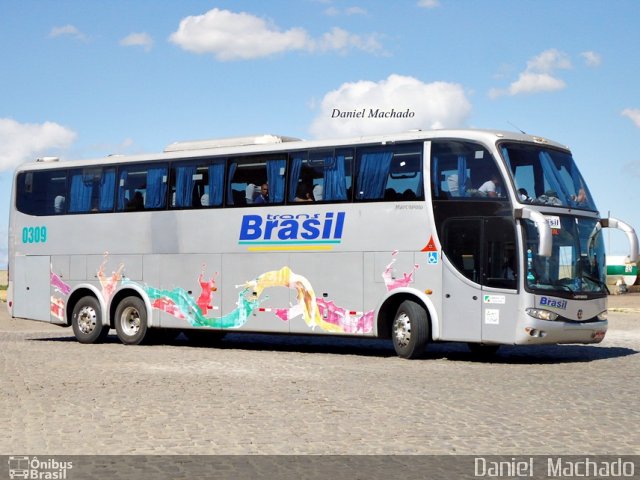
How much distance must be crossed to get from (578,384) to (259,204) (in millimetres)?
9039

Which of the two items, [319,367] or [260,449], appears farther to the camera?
[319,367]

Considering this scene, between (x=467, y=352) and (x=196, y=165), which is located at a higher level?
(x=196, y=165)

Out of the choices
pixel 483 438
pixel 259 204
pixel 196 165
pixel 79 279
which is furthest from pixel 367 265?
pixel 483 438

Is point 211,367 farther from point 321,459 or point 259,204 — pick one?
point 321,459

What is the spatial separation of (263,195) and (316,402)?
394 inches

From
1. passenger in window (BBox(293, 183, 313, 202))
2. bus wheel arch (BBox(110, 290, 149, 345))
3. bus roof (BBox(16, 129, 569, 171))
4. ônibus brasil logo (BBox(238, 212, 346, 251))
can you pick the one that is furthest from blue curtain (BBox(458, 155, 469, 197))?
bus wheel arch (BBox(110, 290, 149, 345))

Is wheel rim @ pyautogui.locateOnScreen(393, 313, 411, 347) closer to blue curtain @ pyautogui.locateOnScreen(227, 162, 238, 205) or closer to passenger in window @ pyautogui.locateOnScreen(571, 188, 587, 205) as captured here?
passenger in window @ pyautogui.locateOnScreen(571, 188, 587, 205)

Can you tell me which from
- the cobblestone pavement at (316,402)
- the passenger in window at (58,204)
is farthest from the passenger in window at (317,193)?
the passenger in window at (58,204)

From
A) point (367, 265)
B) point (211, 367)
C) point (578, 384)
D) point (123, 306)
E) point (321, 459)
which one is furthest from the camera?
point (123, 306)

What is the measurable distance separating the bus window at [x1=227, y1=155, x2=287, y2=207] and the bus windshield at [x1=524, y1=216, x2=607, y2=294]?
554cm

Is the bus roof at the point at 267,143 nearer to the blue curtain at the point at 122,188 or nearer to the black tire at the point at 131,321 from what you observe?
the blue curtain at the point at 122,188

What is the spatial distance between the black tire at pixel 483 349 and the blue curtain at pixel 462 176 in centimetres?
359

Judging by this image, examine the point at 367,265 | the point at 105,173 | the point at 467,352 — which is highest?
the point at 105,173

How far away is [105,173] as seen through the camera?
25891 mm
